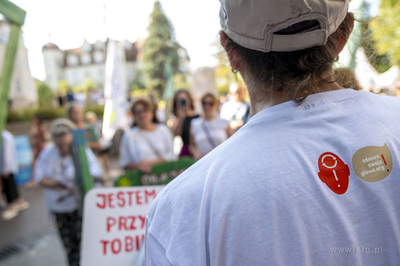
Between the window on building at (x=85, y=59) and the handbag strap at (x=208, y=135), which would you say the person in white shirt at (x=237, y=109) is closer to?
the handbag strap at (x=208, y=135)

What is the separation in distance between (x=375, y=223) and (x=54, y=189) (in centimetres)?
337

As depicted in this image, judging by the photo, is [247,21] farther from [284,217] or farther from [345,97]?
[284,217]

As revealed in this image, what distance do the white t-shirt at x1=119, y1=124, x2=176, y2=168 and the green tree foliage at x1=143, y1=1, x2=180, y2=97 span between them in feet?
149

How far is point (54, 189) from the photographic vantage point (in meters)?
3.61

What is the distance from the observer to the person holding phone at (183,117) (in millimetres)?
4805

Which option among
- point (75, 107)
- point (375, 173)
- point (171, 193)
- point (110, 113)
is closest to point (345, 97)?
point (375, 173)

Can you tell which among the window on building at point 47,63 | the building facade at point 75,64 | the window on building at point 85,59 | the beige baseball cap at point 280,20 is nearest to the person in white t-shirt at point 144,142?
the beige baseball cap at point 280,20

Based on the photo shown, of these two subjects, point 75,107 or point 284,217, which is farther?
point 75,107

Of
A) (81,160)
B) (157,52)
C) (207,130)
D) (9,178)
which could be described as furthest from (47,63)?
(81,160)

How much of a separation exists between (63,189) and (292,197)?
323 centimetres

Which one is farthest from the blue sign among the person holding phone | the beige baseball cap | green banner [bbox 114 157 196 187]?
the beige baseball cap

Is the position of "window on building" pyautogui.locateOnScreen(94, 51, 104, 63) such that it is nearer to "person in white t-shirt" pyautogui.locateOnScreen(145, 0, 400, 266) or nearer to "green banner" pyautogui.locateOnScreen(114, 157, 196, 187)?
"green banner" pyautogui.locateOnScreen(114, 157, 196, 187)

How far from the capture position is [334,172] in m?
0.81

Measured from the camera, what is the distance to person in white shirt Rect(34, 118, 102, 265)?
355 cm
